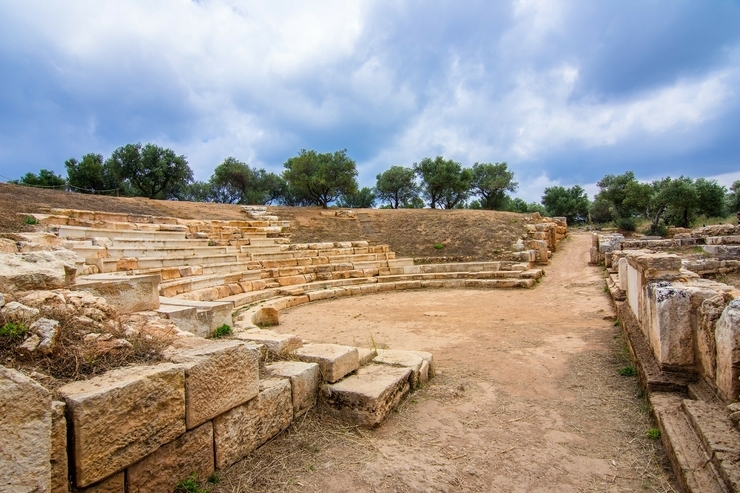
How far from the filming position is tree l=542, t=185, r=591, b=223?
130 ft

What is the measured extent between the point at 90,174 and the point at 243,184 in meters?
12.2

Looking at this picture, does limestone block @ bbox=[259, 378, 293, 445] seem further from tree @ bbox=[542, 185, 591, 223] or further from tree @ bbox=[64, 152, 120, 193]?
tree @ bbox=[542, 185, 591, 223]

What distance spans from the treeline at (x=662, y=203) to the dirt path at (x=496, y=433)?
2164 centimetres

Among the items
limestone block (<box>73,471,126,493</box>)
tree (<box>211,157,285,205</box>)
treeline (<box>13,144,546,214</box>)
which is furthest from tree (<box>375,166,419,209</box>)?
limestone block (<box>73,471,126,493</box>)

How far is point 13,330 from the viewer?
2426mm

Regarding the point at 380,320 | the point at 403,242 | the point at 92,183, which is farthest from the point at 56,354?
the point at 92,183

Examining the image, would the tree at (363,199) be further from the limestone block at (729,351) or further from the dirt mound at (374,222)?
the limestone block at (729,351)

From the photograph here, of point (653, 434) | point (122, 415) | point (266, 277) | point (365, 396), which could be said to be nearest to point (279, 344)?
point (365, 396)

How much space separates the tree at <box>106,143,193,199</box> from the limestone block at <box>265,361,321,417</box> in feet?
91.3

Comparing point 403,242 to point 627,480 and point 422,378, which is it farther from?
point 627,480

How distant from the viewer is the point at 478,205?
41.0 meters

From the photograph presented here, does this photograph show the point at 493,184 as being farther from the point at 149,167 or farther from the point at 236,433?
the point at 236,433

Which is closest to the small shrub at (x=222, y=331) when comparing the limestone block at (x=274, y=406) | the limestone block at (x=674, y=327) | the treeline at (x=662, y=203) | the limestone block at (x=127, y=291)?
the limestone block at (x=127, y=291)

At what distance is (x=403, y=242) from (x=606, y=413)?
14155 millimetres
